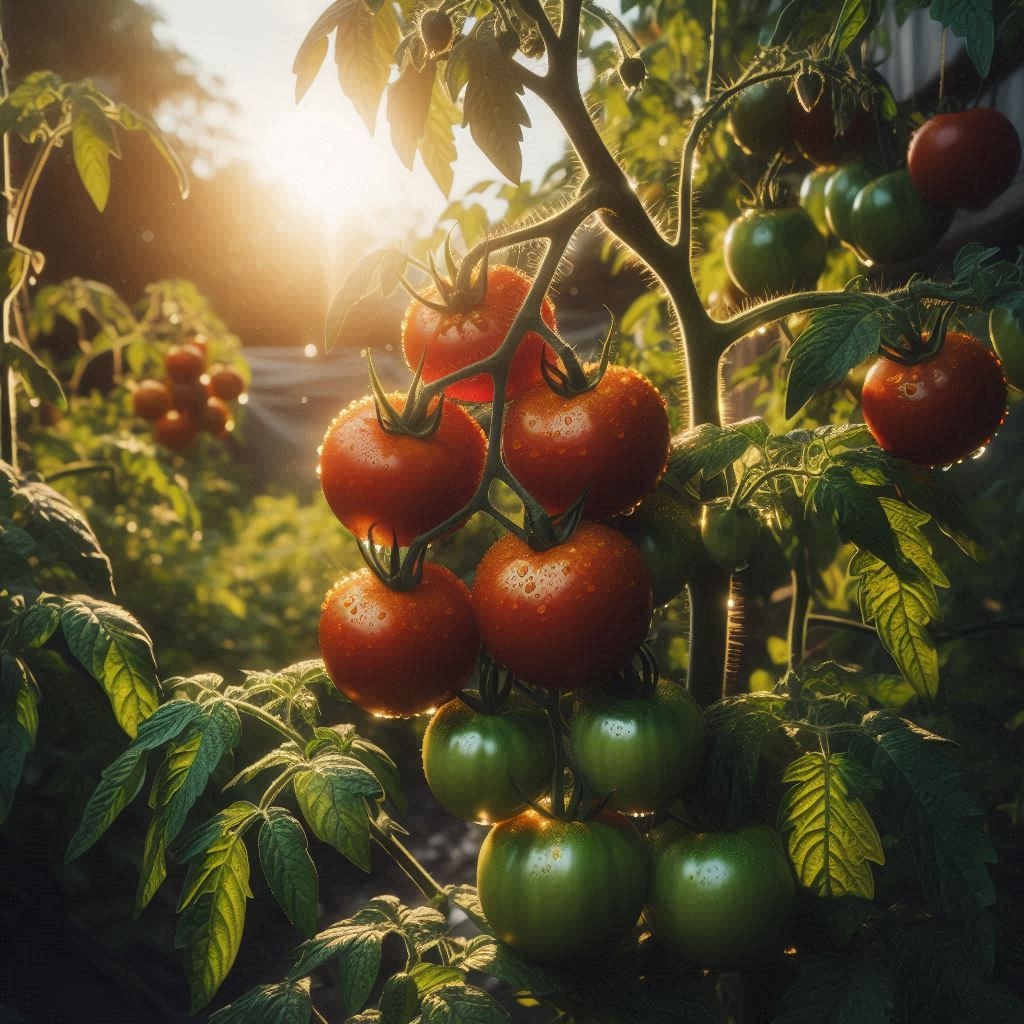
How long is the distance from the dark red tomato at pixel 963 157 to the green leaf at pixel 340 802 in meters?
0.87

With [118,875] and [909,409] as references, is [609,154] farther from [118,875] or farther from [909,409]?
[118,875]

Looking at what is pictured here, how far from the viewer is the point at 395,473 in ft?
2.09

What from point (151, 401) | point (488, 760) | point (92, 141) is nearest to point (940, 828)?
point (488, 760)

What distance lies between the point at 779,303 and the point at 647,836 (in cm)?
45

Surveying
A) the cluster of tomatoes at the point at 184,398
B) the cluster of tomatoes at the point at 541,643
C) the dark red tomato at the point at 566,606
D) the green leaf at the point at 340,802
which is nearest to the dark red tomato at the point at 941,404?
the cluster of tomatoes at the point at 541,643

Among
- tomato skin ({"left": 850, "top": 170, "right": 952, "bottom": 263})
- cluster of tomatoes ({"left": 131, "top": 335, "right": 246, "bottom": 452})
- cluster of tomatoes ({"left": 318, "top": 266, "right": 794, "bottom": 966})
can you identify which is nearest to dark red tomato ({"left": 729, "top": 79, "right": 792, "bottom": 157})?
tomato skin ({"left": 850, "top": 170, "right": 952, "bottom": 263})

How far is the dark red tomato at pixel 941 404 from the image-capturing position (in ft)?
2.42

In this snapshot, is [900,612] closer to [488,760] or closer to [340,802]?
[488,760]

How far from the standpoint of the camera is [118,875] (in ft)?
6.39

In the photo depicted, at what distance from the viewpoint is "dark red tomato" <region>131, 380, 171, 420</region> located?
124 inches

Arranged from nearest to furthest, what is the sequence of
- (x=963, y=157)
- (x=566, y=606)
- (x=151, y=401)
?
(x=566, y=606), (x=963, y=157), (x=151, y=401)

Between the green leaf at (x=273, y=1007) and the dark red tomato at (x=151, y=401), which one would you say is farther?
the dark red tomato at (x=151, y=401)

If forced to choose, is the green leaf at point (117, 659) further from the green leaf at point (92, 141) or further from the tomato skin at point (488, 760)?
the green leaf at point (92, 141)

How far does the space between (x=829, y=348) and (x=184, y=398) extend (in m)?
2.86
